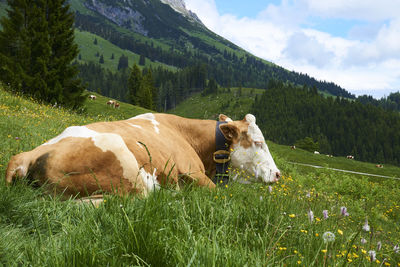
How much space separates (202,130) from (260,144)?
131 cm

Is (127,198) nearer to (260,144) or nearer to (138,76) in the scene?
(260,144)

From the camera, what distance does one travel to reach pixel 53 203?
294cm

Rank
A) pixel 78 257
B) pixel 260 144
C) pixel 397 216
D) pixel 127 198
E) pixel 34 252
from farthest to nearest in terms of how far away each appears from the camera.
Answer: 1. pixel 397 216
2. pixel 260 144
3. pixel 127 198
4. pixel 34 252
5. pixel 78 257

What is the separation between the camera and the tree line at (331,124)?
13250 centimetres

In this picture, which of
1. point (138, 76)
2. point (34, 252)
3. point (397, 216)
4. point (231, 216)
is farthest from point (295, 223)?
point (138, 76)

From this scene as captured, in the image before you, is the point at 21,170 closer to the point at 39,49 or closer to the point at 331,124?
the point at 39,49

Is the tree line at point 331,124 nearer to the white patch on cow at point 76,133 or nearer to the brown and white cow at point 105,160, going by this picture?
the brown and white cow at point 105,160

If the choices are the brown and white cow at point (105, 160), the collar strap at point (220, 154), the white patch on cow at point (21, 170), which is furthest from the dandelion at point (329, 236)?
the collar strap at point (220, 154)

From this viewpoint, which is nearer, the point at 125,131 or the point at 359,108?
the point at 125,131

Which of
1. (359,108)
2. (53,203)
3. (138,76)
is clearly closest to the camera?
(53,203)

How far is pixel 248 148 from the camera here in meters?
6.02

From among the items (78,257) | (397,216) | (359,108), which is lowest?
(397,216)

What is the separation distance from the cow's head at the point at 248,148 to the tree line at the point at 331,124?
122832 millimetres

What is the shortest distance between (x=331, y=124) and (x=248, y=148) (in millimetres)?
157644
